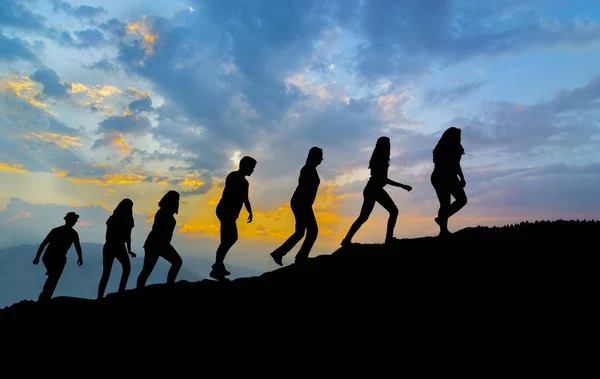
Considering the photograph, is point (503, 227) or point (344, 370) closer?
point (344, 370)

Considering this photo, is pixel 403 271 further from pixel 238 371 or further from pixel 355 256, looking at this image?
pixel 238 371

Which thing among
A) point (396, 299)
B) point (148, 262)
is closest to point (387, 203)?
point (396, 299)

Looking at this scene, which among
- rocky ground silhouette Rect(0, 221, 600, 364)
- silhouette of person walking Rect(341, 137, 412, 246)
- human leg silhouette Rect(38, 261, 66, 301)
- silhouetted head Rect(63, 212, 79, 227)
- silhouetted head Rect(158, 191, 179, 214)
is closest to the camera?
rocky ground silhouette Rect(0, 221, 600, 364)

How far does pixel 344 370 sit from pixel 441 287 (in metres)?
2.67

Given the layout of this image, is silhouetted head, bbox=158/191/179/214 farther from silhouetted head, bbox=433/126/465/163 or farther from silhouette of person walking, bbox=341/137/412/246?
silhouetted head, bbox=433/126/465/163

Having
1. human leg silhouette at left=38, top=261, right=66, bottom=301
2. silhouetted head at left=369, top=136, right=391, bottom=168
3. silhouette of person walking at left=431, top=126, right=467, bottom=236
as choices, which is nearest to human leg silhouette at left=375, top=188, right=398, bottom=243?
silhouetted head at left=369, top=136, right=391, bottom=168

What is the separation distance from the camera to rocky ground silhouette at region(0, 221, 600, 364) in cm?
559

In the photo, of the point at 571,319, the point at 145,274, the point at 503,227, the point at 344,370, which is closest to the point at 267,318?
the point at 344,370

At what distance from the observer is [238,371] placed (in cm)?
550

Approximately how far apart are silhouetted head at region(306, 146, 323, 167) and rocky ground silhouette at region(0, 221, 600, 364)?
8.44 ft

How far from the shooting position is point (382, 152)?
406 inches

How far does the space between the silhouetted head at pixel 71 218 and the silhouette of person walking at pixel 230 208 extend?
19.2 ft

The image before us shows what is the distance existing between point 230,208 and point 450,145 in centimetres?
613

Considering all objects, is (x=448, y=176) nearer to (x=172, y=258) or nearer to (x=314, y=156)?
(x=314, y=156)
